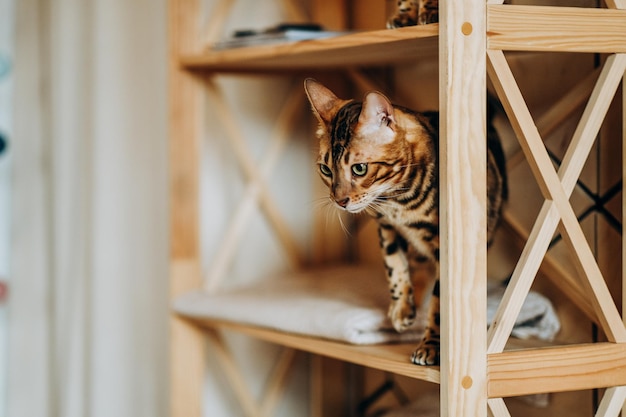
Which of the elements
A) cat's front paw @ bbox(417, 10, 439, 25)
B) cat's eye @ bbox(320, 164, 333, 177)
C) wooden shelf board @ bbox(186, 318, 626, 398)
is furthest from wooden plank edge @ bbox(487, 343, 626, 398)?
cat's front paw @ bbox(417, 10, 439, 25)

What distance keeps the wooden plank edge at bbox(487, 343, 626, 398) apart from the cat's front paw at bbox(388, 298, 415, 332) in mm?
197

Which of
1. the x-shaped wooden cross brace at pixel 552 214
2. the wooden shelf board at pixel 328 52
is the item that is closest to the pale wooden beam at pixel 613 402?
the x-shaped wooden cross brace at pixel 552 214

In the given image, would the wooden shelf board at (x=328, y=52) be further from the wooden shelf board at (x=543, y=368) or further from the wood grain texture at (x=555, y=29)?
the wooden shelf board at (x=543, y=368)

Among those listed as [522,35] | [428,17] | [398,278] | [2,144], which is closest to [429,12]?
[428,17]

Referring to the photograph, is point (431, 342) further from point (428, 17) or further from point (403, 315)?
point (428, 17)

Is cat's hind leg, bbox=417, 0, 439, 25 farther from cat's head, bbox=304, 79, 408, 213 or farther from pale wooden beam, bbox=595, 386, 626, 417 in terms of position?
pale wooden beam, bbox=595, 386, 626, 417

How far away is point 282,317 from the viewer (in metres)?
1.33

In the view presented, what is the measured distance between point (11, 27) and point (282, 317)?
2.99 feet

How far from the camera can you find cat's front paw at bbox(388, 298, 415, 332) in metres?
1.20

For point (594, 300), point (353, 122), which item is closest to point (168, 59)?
point (353, 122)

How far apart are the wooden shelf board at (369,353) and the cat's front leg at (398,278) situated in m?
0.04

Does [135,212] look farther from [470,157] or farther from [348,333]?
[470,157]

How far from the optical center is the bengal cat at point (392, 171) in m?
1.07

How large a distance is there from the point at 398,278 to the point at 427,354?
6.8 inches
